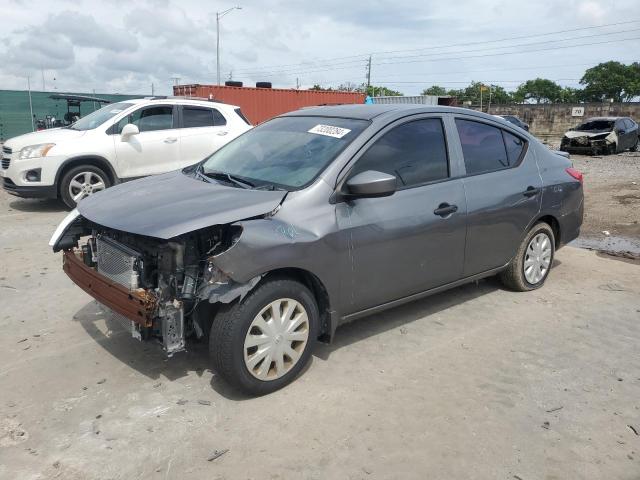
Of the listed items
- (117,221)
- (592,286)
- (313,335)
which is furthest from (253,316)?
(592,286)

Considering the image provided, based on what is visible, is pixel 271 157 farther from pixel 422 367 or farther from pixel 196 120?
pixel 196 120

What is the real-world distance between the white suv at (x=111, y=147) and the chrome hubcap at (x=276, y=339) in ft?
20.7

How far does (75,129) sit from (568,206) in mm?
7678

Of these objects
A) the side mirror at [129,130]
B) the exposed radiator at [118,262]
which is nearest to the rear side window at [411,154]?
the exposed radiator at [118,262]

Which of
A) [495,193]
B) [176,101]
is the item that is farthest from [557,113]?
[495,193]

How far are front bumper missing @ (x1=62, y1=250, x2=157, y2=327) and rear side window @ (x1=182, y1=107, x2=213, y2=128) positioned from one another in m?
6.19

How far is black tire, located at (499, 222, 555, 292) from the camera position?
5125 millimetres

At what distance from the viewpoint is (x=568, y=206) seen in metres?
5.43

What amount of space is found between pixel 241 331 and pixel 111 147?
6.61 metres

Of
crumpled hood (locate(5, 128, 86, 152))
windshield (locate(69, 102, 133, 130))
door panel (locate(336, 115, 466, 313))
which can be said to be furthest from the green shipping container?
door panel (locate(336, 115, 466, 313))

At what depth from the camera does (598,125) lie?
21328mm

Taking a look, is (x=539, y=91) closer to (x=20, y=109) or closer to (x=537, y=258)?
(x=20, y=109)

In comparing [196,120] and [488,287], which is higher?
[196,120]

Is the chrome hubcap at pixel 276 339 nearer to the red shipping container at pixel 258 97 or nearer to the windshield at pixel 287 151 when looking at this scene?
the windshield at pixel 287 151
